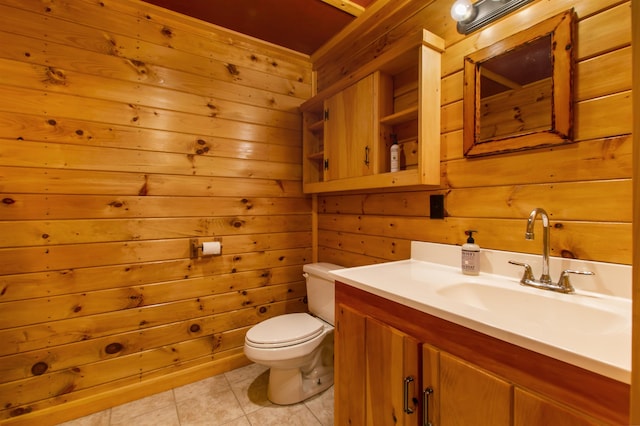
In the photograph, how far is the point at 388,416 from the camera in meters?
1.07

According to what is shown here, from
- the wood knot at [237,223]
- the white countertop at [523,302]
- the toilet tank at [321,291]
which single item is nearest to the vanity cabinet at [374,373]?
the white countertop at [523,302]

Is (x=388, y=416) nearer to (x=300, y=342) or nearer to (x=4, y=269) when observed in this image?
(x=300, y=342)

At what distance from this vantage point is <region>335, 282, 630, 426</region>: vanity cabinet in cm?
62

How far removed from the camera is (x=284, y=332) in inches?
68.6

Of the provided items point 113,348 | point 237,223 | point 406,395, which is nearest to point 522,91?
point 406,395

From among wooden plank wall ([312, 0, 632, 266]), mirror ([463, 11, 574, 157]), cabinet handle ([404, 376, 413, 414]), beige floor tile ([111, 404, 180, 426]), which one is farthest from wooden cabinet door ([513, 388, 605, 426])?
beige floor tile ([111, 404, 180, 426])

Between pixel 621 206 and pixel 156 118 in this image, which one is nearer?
pixel 621 206

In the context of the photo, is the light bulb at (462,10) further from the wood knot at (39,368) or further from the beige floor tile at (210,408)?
the wood knot at (39,368)

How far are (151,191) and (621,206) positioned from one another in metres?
2.23

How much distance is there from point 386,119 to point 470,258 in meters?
0.83

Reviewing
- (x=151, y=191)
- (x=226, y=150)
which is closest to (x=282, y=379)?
(x=151, y=191)

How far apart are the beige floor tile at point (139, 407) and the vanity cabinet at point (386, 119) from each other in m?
1.64

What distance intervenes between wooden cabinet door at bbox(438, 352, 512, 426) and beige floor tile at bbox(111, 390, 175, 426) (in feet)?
5.36

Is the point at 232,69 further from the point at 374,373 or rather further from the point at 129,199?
the point at 374,373
